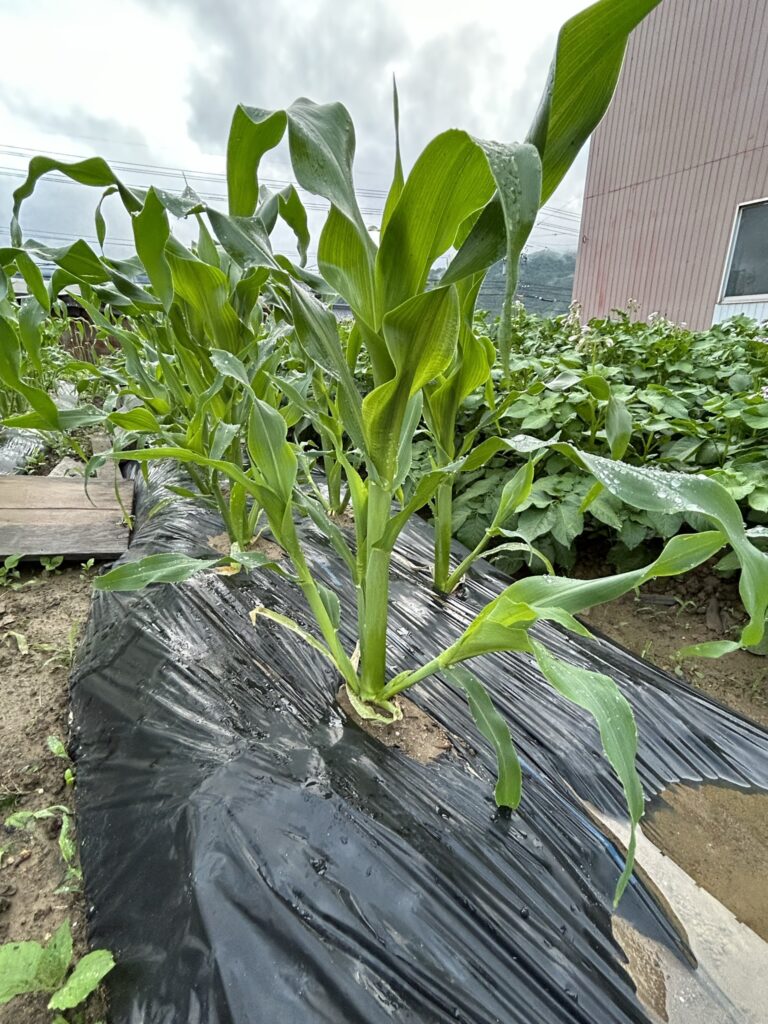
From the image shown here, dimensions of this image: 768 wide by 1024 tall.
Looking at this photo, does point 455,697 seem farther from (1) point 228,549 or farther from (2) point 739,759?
(1) point 228,549

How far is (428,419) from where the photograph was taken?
3.50ft

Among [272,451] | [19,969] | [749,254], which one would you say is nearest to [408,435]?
[272,451]

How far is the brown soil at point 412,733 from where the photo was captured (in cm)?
70

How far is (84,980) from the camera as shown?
476 mm

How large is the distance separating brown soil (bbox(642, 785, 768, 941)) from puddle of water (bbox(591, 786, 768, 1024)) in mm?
14

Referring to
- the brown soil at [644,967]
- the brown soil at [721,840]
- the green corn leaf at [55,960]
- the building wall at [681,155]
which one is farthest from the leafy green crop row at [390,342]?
the building wall at [681,155]

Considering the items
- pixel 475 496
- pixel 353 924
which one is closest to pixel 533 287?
pixel 475 496

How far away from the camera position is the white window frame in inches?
171

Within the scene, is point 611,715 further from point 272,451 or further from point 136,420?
point 136,420

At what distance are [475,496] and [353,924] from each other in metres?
1.23

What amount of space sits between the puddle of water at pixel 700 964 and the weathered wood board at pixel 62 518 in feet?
4.96

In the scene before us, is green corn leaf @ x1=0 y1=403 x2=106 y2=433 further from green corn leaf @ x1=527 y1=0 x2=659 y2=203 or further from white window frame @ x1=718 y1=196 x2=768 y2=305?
white window frame @ x1=718 y1=196 x2=768 y2=305

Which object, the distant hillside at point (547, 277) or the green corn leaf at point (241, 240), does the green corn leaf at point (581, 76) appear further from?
the distant hillside at point (547, 277)

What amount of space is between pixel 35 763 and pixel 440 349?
2.97ft
